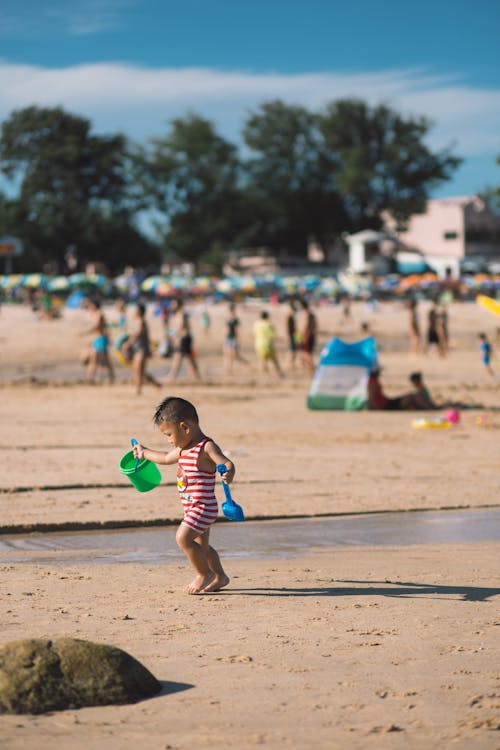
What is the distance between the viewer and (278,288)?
7019cm

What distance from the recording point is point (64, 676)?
4820 mm

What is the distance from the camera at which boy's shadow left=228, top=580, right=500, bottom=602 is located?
22.7 feet

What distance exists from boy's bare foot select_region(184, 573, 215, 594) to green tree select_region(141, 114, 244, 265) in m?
81.6

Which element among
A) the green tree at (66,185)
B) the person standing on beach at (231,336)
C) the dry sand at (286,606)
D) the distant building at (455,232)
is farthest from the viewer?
the distant building at (455,232)

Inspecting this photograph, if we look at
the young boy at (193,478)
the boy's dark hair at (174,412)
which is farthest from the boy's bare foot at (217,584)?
the boy's dark hair at (174,412)

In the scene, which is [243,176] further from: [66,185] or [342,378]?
[342,378]

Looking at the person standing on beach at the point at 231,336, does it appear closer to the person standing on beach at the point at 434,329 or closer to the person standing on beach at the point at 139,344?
the person standing on beach at the point at 139,344

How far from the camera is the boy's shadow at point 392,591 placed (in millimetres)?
6906

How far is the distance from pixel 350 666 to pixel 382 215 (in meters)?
90.9

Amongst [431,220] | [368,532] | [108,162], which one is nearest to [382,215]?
[431,220]

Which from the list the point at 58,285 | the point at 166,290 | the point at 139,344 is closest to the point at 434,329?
the point at 139,344

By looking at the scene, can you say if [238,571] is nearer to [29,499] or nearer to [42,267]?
[29,499]

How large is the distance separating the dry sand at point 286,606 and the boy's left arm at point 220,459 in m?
0.72

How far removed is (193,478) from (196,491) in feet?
0.27
